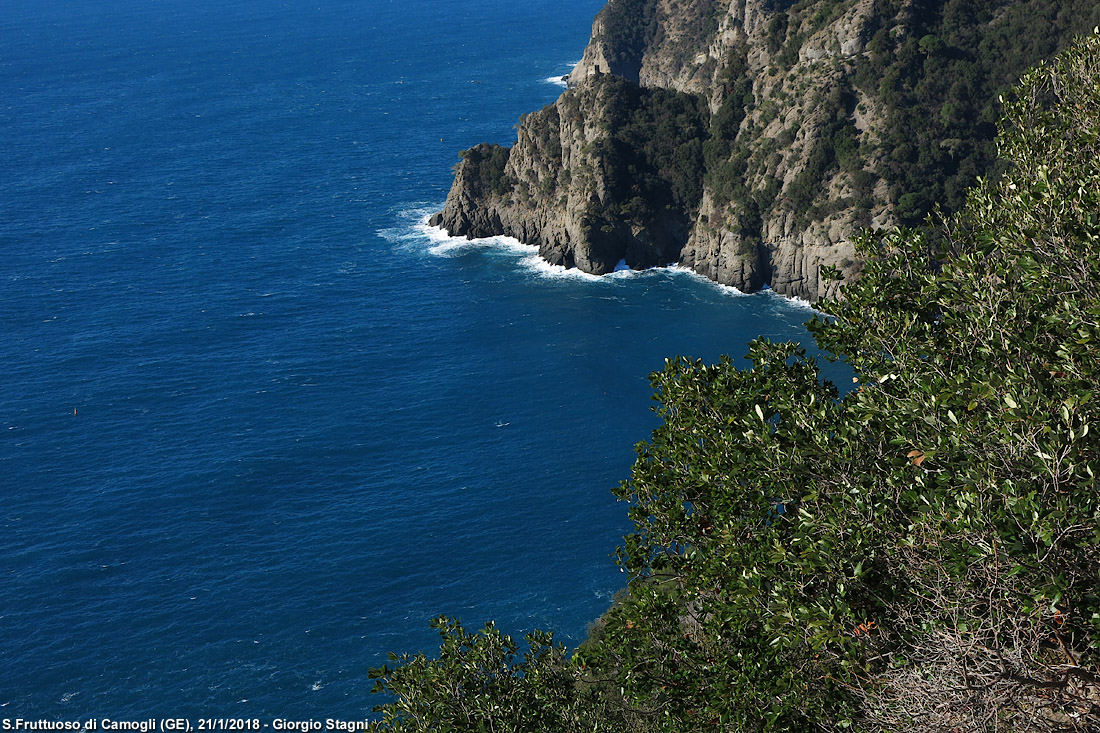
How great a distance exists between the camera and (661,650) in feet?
94.1

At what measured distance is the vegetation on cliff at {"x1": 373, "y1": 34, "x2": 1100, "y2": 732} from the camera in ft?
68.7

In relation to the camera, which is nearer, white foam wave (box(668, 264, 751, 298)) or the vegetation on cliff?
the vegetation on cliff

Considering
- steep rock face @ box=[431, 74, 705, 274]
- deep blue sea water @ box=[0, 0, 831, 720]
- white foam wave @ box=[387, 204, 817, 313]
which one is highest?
steep rock face @ box=[431, 74, 705, 274]

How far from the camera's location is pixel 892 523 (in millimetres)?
23812

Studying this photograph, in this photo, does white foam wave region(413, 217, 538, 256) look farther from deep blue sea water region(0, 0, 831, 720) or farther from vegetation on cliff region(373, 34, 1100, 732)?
vegetation on cliff region(373, 34, 1100, 732)

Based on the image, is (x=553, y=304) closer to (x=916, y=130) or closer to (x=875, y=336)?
(x=916, y=130)

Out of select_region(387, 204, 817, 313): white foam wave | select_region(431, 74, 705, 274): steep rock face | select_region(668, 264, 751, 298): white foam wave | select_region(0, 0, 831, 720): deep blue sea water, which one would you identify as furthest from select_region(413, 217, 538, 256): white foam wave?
select_region(668, 264, 751, 298): white foam wave

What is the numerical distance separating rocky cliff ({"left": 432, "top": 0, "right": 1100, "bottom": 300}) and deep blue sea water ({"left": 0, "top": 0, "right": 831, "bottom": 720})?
702cm

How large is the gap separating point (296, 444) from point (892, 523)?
83275mm

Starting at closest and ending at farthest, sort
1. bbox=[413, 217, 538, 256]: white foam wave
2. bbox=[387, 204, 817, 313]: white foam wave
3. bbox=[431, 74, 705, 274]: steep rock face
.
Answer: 1. bbox=[387, 204, 817, 313]: white foam wave
2. bbox=[431, 74, 705, 274]: steep rock face
3. bbox=[413, 217, 538, 256]: white foam wave

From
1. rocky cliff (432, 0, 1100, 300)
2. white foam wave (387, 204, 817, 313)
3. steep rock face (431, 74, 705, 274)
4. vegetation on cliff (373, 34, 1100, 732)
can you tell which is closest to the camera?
vegetation on cliff (373, 34, 1100, 732)

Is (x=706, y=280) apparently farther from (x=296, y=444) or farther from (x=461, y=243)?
(x=296, y=444)

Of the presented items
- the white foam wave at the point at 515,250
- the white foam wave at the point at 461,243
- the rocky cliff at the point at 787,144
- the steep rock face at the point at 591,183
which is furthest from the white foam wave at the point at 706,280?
the white foam wave at the point at 461,243

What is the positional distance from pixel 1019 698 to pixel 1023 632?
1.37 m
